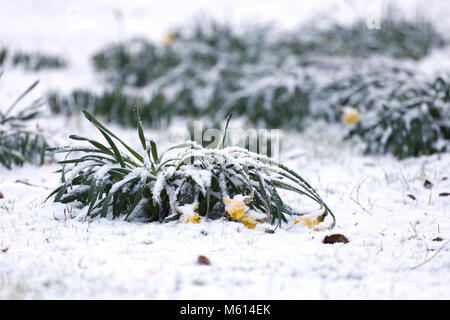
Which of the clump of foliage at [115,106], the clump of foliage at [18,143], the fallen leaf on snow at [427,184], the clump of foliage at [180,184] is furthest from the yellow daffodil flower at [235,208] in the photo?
the clump of foliage at [115,106]

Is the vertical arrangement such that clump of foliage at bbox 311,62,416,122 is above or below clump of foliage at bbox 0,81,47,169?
above

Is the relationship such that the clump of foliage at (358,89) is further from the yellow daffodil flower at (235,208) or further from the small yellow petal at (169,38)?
the yellow daffodil flower at (235,208)

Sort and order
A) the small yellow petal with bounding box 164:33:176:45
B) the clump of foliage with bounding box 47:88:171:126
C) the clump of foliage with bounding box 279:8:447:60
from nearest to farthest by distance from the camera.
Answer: the clump of foliage with bounding box 47:88:171:126
the small yellow petal with bounding box 164:33:176:45
the clump of foliage with bounding box 279:8:447:60

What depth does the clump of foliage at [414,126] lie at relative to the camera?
359 cm

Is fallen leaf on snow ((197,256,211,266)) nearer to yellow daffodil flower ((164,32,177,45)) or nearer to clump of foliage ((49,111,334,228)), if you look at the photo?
clump of foliage ((49,111,334,228))

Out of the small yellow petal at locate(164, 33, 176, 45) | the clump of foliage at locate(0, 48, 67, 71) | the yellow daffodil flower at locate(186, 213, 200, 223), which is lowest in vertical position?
the yellow daffodil flower at locate(186, 213, 200, 223)

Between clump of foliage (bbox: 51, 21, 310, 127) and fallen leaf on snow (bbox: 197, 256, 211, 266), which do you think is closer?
fallen leaf on snow (bbox: 197, 256, 211, 266)

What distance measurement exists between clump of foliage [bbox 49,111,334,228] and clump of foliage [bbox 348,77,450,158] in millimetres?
1799

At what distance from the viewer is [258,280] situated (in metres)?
1.55

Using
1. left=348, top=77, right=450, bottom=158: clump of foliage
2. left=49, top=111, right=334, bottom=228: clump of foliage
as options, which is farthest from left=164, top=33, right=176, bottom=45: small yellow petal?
left=49, top=111, right=334, bottom=228: clump of foliage

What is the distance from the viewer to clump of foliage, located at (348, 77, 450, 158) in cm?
359

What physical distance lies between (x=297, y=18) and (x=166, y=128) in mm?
9999

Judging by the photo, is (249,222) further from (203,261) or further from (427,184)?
(427,184)
